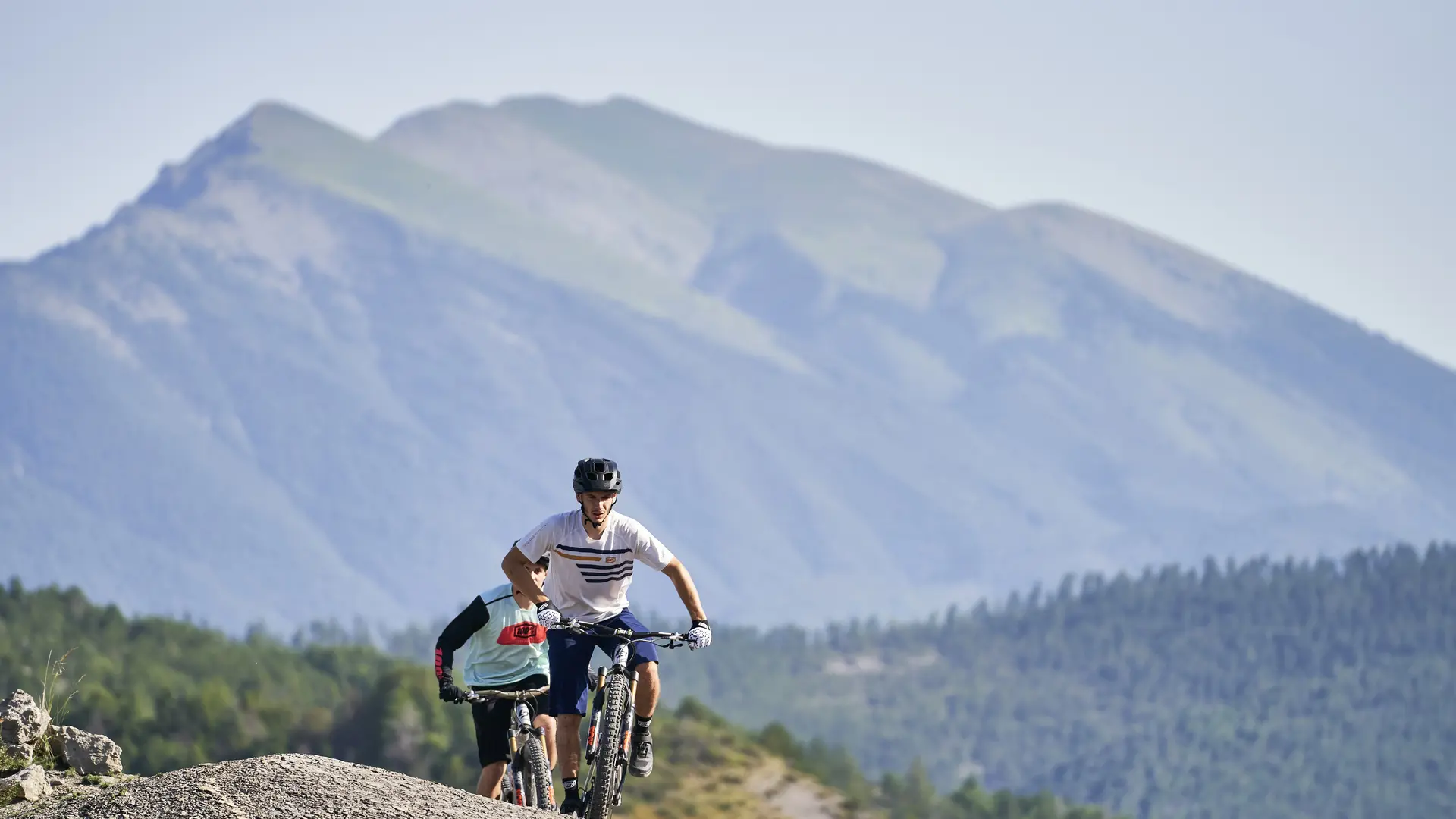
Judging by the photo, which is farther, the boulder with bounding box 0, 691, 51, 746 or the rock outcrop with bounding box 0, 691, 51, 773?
the boulder with bounding box 0, 691, 51, 746

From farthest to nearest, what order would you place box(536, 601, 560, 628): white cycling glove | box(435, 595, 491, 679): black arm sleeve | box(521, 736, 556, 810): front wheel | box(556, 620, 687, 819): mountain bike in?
box(521, 736, 556, 810): front wheel
box(435, 595, 491, 679): black arm sleeve
box(556, 620, 687, 819): mountain bike
box(536, 601, 560, 628): white cycling glove

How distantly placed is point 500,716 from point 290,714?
111 meters

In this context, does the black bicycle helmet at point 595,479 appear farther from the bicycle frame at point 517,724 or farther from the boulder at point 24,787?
the boulder at point 24,787

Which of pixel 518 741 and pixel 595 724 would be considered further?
pixel 518 741

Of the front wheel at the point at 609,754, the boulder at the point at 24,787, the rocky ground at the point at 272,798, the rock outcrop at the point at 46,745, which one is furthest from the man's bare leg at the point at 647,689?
the boulder at the point at 24,787

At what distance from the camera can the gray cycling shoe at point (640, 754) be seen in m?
17.1

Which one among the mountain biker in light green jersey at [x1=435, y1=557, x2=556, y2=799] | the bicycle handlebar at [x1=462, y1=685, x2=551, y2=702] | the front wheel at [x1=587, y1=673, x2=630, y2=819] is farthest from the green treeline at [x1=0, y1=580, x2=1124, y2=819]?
the front wheel at [x1=587, y1=673, x2=630, y2=819]

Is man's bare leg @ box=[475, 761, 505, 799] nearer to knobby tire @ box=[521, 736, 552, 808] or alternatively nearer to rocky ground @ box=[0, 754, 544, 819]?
knobby tire @ box=[521, 736, 552, 808]

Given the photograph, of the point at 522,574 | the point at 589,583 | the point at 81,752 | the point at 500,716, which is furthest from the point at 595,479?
the point at 81,752

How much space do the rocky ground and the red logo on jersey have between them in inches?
63.9

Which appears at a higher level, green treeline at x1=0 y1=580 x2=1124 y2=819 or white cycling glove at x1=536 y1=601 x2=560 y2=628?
green treeline at x1=0 y1=580 x2=1124 y2=819

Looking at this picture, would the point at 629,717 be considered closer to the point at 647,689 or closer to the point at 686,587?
the point at 647,689

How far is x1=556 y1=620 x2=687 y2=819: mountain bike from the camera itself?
1669cm

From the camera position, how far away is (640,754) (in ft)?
56.3
